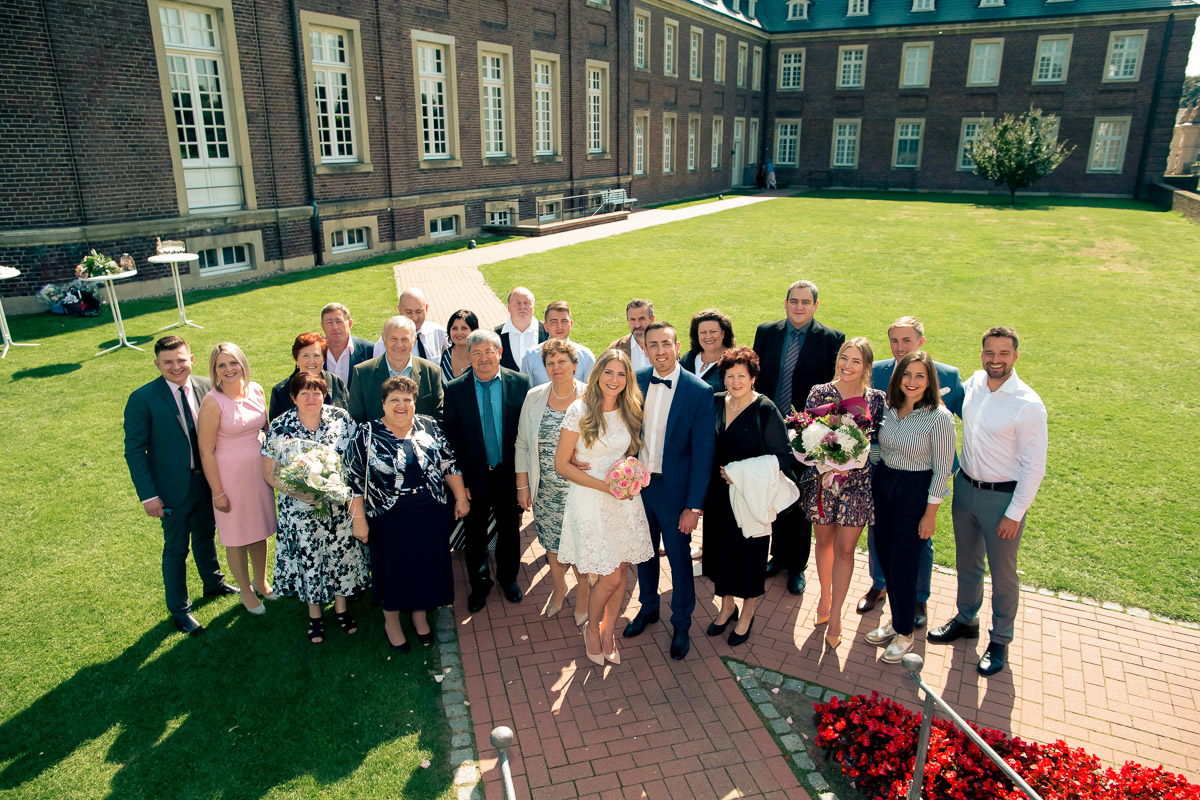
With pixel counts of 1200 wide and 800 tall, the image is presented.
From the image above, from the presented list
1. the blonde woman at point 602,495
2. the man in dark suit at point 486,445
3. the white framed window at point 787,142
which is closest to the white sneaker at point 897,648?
the blonde woman at point 602,495

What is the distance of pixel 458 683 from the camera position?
190 inches

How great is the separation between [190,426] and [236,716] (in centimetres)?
200

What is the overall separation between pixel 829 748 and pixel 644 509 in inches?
70.6

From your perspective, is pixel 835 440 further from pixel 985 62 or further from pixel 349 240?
pixel 985 62

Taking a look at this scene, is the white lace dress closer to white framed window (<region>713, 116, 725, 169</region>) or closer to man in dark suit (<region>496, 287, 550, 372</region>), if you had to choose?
man in dark suit (<region>496, 287, 550, 372</region>)

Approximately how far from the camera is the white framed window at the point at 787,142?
149 ft

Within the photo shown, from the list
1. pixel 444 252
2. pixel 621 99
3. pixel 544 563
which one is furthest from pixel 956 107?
pixel 544 563

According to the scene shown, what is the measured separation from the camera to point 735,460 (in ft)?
16.2

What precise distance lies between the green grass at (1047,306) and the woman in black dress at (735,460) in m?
2.39

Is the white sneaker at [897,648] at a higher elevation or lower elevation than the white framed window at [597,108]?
lower

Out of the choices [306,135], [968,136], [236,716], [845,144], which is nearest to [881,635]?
[236,716]

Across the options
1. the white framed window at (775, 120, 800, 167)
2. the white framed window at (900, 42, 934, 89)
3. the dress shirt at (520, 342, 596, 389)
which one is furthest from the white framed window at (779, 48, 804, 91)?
the dress shirt at (520, 342, 596, 389)

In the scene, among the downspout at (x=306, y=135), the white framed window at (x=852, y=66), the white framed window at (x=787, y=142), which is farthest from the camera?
the white framed window at (x=787, y=142)

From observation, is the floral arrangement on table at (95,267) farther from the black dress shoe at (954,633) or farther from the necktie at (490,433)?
the black dress shoe at (954,633)
